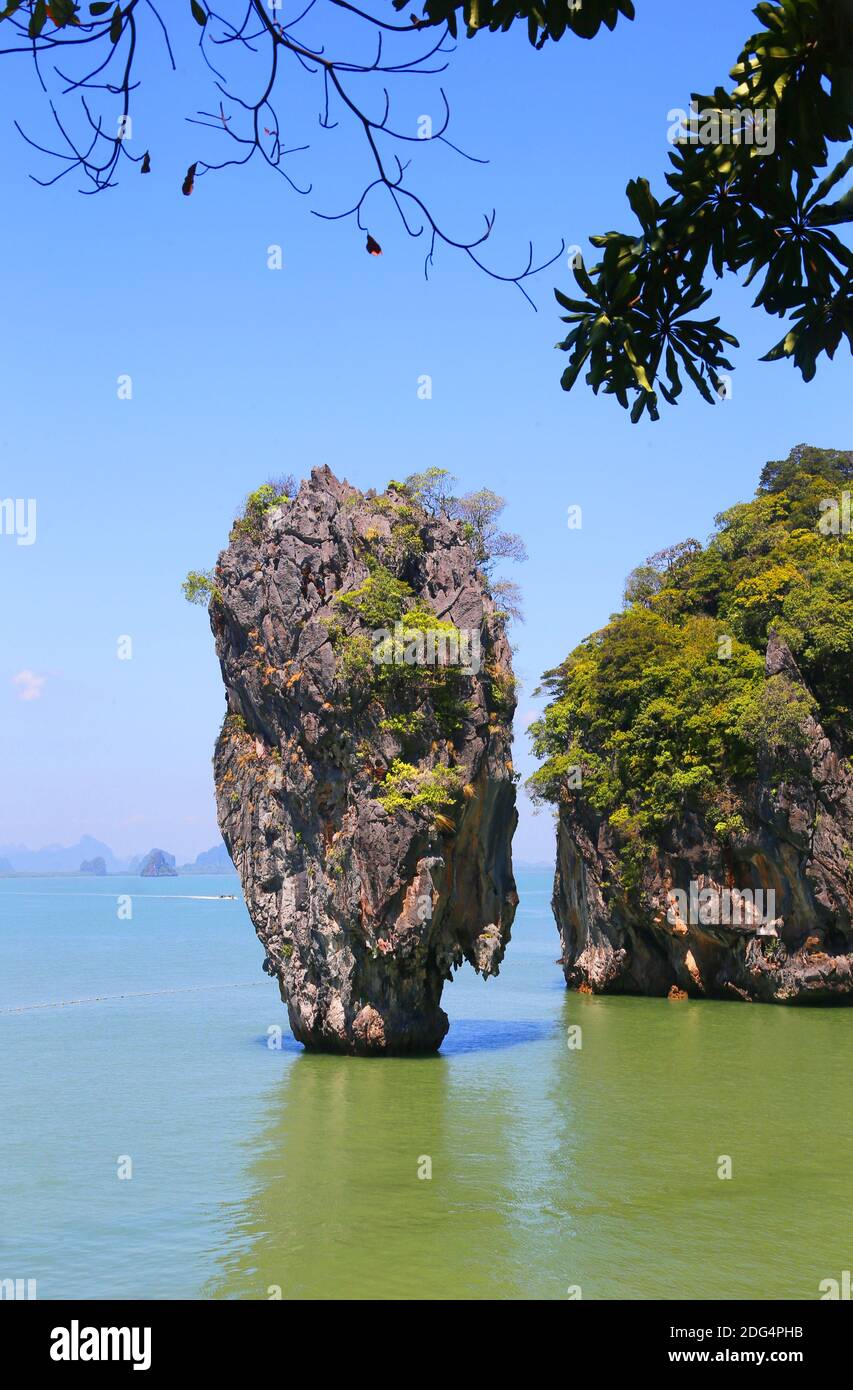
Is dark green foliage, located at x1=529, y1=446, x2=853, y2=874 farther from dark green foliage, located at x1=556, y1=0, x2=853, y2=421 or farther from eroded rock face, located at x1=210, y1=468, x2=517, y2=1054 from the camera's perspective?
dark green foliage, located at x1=556, y1=0, x2=853, y2=421

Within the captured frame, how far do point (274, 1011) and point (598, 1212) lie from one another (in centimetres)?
2114

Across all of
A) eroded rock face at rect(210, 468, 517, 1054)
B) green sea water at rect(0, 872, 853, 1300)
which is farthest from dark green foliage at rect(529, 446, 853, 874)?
eroded rock face at rect(210, 468, 517, 1054)

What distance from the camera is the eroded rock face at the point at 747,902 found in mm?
27969

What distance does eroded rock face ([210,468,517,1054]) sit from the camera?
2169cm

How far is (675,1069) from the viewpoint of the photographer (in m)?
22.8

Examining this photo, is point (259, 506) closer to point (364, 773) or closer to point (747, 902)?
point (364, 773)

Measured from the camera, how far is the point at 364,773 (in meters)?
22.0

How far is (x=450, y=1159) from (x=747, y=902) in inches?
586

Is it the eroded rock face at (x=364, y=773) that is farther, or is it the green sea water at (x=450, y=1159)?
the eroded rock face at (x=364, y=773)

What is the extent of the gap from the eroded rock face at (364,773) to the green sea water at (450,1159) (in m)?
1.78

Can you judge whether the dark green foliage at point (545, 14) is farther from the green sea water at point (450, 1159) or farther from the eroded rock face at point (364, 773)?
the eroded rock face at point (364, 773)

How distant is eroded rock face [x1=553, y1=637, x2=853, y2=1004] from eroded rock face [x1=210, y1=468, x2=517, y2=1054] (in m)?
8.11

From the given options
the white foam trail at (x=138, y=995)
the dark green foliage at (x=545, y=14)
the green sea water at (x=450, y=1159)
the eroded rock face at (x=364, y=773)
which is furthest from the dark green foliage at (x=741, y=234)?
the white foam trail at (x=138, y=995)
